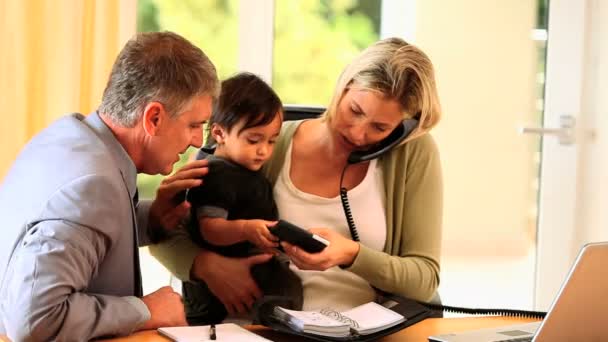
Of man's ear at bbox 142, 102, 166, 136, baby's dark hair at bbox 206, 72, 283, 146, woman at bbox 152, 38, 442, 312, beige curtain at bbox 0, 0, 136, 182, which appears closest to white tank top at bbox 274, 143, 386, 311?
woman at bbox 152, 38, 442, 312

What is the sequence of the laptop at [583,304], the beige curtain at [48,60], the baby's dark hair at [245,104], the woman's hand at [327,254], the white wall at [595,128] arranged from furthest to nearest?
the white wall at [595,128], the beige curtain at [48,60], the baby's dark hair at [245,104], the woman's hand at [327,254], the laptop at [583,304]

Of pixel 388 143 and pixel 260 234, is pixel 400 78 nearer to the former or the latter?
pixel 388 143

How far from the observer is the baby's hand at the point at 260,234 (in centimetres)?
195

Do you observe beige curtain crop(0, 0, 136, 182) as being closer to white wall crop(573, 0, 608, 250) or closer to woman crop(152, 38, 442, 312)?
woman crop(152, 38, 442, 312)

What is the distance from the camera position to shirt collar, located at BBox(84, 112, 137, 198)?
5.70 feet

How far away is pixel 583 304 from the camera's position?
1518mm

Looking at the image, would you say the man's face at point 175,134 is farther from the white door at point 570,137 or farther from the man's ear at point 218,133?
the white door at point 570,137

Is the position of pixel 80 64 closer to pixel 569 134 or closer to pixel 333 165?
pixel 333 165

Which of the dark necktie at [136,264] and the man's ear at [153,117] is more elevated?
the man's ear at [153,117]

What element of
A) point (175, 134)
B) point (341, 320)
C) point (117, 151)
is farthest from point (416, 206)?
point (117, 151)

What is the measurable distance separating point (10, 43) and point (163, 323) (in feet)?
3.60

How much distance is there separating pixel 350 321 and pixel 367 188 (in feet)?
1.75

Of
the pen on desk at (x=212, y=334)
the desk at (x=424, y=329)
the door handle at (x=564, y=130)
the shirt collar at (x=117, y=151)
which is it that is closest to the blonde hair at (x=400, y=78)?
the desk at (x=424, y=329)

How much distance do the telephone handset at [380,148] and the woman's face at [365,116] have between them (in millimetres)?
27
